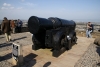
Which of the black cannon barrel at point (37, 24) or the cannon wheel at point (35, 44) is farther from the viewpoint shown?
the cannon wheel at point (35, 44)

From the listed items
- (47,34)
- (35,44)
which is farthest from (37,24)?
(35,44)

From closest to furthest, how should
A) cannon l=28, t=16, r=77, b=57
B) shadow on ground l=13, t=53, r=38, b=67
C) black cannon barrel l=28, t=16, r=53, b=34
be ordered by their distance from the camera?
shadow on ground l=13, t=53, r=38, b=67 → black cannon barrel l=28, t=16, r=53, b=34 → cannon l=28, t=16, r=77, b=57

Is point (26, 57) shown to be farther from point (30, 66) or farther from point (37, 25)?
point (37, 25)

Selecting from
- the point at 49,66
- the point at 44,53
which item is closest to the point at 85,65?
the point at 49,66

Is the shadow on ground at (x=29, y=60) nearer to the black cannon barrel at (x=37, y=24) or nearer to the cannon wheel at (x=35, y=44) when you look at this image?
the cannon wheel at (x=35, y=44)

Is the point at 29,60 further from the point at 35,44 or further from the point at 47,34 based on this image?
the point at 47,34

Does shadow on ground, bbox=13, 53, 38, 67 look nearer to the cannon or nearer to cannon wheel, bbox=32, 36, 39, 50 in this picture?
cannon wheel, bbox=32, 36, 39, 50

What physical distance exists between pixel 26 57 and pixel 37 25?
1.62 metres

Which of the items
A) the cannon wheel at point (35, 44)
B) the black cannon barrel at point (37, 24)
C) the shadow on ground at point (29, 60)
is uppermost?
the black cannon barrel at point (37, 24)

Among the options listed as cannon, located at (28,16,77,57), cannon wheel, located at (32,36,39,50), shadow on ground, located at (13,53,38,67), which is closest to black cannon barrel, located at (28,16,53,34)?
cannon, located at (28,16,77,57)

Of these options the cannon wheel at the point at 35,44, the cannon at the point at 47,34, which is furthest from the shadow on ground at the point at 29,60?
Answer: the cannon at the point at 47,34

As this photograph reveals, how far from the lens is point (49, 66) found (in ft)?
14.6

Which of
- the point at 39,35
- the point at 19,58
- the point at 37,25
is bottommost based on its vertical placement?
the point at 19,58

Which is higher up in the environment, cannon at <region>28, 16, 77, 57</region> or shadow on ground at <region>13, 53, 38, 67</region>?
cannon at <region>28, 16, 77, 57</region>
